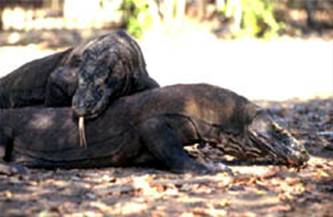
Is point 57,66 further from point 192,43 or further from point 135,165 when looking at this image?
point 192,43

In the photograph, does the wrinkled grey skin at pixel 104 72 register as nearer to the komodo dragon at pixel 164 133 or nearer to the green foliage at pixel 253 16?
the komodo dragon at pixel 164 133

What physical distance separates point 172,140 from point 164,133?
86mm

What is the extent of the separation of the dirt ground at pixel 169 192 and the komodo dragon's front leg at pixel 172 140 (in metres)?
0.12

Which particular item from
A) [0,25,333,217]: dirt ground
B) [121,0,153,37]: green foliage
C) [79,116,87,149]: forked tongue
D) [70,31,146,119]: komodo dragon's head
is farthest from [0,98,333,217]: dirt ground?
[121,0,153,37]: green foliage

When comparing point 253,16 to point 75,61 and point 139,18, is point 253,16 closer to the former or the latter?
point 139,18

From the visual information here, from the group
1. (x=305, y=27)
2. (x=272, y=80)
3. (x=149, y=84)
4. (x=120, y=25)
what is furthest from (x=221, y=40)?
(x=149, y=84)

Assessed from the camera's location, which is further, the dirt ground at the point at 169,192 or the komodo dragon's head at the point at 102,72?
the komodo dragon's head at the point at 102,72

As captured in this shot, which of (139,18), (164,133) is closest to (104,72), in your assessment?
(164,133)

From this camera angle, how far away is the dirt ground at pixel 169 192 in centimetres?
508

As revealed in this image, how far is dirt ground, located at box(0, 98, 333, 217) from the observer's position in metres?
5.08

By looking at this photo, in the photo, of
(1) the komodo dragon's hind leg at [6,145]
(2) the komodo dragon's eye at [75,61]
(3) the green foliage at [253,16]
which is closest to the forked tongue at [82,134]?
(2) the komodo dragon's eye at [75,61]

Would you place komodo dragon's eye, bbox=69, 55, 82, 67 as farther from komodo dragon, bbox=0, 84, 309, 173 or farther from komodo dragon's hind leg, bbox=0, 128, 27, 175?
komodo dragon's hind leg, bbox=0, 128, 27, 175

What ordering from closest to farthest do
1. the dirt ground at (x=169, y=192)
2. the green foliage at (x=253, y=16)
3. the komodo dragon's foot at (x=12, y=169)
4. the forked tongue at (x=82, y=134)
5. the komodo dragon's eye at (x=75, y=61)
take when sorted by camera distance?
the dirt ground at (x=169, y=192) → the komodo dragon's foot at (x=12, y=169) → the forked tongue at (x=82, y=134) → the komodo dragon's eye at (x=75, y=61) → the green foliage at (x=253, y=16)

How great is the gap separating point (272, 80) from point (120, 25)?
27.5 ft
